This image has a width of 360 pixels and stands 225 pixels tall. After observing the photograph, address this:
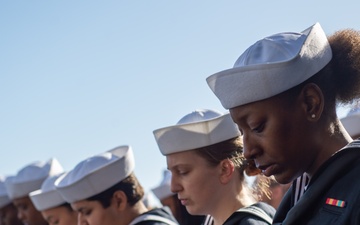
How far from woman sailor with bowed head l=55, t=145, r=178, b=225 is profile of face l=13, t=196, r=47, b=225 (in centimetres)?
162

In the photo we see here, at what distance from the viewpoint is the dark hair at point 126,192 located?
5945 mm

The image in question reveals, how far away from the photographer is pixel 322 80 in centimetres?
309

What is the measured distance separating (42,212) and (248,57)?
4.59 meters

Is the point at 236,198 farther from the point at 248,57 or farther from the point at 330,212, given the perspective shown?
the point at 330,212

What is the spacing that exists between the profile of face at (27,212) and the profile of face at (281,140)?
17.4 feet


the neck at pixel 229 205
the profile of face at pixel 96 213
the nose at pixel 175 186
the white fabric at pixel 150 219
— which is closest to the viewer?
the neck at pixel 229 205

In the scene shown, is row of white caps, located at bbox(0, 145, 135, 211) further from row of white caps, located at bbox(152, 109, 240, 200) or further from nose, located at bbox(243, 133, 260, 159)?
nose, located at bbox(243, 133, 260, 159)

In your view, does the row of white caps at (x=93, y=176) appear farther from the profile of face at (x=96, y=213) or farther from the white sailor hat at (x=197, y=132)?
the white sailor hat at (x=197, y=132)

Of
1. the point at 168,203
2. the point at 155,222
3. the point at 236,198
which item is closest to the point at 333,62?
the point at 236,198

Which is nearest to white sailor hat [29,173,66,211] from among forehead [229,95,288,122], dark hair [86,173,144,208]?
dark hair [86,173,144,208]

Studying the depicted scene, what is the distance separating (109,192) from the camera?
19.8 ft

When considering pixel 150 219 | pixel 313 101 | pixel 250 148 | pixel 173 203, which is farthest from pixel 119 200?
pixel 313 101

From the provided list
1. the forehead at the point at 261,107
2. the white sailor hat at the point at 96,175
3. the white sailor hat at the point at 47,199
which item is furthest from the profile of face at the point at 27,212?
the forehead at the point at 261,107

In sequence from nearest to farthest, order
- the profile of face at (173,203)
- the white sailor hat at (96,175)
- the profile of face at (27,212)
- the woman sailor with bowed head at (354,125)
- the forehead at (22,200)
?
1. the white sailor hat at (96,175)
2. the woman sailor with bowed head at (354,125)
3. the profile of face at (173,203)
4. the profile of face at (27,212)
5. the forehead at (22,200)
